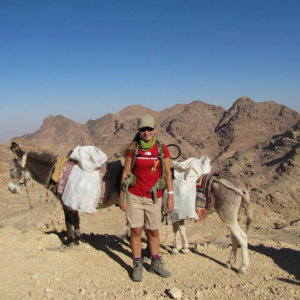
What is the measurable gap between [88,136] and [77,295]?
62.2 metres

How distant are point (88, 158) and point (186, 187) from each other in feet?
5.85

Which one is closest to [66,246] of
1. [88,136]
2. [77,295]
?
[77,295]

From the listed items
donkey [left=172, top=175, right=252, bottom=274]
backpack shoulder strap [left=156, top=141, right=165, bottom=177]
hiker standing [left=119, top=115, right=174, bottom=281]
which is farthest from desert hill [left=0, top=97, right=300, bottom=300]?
backpack shoulder strap [left=156, top=141, right=165, bottom=177]

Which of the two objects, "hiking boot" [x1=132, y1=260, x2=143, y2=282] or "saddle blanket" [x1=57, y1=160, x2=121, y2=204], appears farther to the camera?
"saddle blanket" [x1=57, y1=160, x2=121, y2=204]

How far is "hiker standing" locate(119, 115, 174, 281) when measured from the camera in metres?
3.65

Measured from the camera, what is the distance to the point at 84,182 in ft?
15.8

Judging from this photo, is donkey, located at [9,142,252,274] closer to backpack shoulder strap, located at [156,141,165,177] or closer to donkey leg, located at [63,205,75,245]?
donkey leg, located at [63,205,75,245]

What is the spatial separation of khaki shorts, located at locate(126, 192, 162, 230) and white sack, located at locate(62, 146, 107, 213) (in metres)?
1.22

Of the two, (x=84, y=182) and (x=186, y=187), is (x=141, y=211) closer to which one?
(x=186, y=187)

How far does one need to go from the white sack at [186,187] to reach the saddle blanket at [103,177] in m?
0.98

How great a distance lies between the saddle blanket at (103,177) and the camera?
499cm

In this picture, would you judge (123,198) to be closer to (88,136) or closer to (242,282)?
(242,282)

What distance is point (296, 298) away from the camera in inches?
136

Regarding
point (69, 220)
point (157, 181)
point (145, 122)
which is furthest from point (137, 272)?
point (145, 122)
